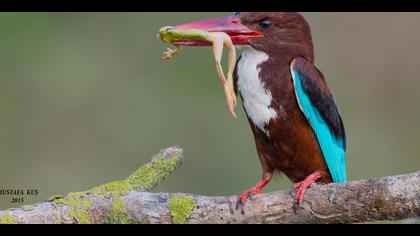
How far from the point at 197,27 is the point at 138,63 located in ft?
10.8

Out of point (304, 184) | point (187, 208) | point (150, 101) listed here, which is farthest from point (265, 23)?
point (150, 101)

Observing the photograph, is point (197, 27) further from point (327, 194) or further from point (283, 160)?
point (327, 194)

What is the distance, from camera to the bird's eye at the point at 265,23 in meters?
A: 4.66

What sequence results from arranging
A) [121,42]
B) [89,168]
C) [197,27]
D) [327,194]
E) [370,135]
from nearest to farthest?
1. [327,194]
2. [197,27]
3. [89,168]
4. [370,135]
5. [121,42]

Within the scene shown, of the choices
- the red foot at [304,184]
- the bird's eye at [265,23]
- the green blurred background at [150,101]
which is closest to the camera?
the red foot at [304,184]

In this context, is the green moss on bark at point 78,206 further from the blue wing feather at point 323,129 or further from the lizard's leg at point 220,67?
the blue wing feather at point 323,129

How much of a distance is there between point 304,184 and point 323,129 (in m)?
0.52

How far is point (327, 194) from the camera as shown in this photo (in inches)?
153

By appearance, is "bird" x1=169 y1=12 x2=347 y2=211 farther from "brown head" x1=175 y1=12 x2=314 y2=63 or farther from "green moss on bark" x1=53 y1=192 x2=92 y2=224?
"green moss on bark" x1=53 y1=192 x2=92 y2=224

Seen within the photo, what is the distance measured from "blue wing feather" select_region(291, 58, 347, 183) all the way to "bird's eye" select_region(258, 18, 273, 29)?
0.86 feet

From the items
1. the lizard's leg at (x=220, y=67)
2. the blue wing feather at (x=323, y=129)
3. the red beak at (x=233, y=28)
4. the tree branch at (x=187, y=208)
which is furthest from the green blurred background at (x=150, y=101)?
the tree branch at (x=187, y=208)

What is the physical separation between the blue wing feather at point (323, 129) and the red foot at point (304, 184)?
0.32ft

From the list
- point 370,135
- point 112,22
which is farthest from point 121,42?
point 370,135

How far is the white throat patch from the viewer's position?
4.50 metres
